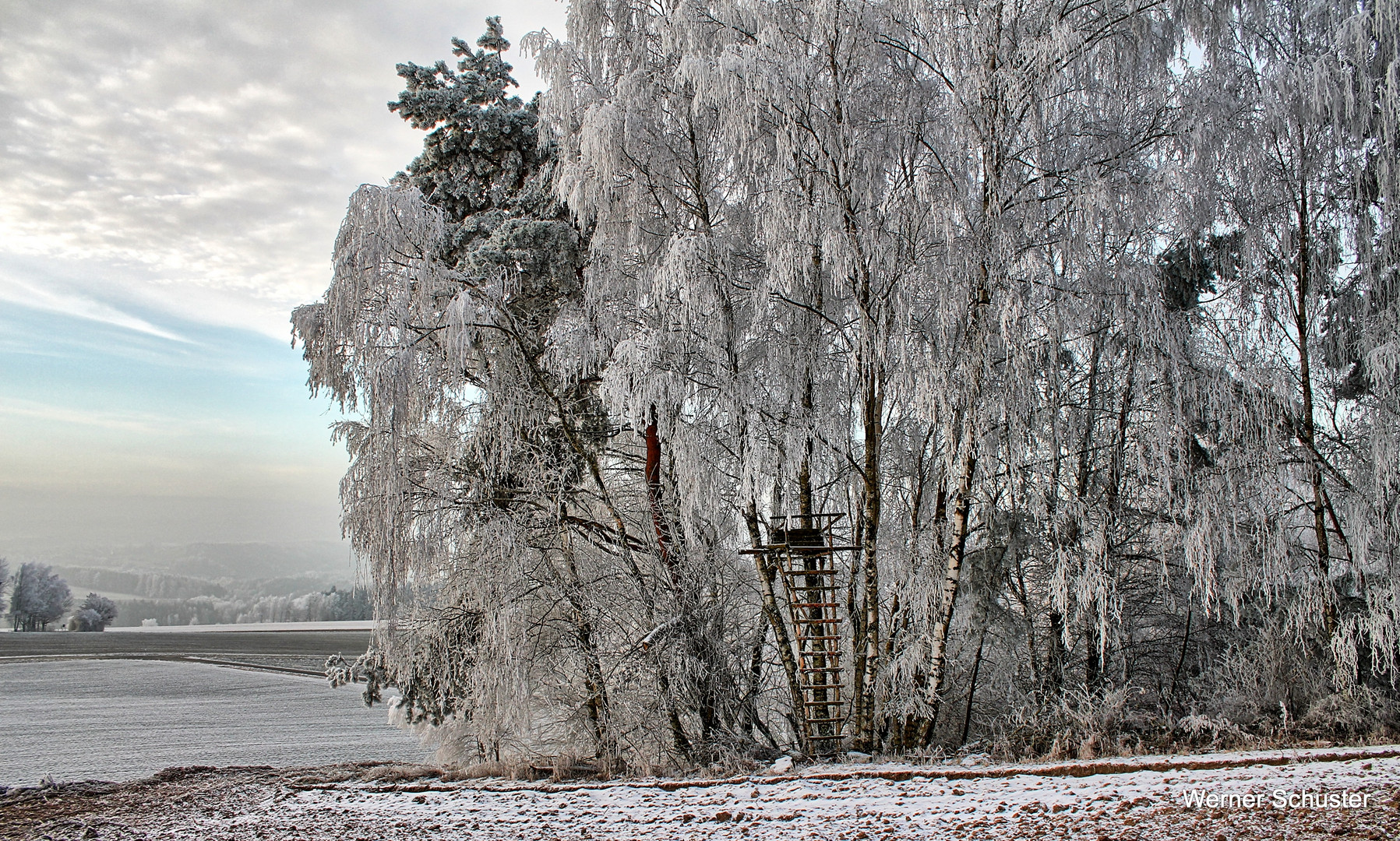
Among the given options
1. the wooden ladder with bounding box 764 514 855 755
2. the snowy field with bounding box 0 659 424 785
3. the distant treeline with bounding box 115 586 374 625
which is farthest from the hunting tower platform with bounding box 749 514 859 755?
the distant treeline with bounding box 115 586 374 625

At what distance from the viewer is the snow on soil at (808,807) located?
10.5 feet

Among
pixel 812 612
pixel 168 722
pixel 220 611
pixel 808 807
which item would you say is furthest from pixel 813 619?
pixel 220 611

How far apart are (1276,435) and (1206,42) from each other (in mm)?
3297

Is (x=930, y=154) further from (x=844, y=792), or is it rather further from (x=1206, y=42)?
(x=844, y=792)

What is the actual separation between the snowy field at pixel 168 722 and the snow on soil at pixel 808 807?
2.75 metres

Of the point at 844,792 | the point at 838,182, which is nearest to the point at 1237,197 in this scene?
the point at 838,182

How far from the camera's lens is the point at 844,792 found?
4383 millimetres

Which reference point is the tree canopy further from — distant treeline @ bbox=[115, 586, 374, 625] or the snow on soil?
distant treeline @ bbox=[115, 586, 374, 625]

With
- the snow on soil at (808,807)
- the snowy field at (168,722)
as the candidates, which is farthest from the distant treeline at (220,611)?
the snow on soil at (808,807)

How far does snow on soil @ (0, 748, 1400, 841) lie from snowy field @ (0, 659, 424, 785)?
2748mm

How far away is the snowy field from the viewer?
357 inches

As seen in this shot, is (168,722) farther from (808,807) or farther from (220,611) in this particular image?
(220,611)

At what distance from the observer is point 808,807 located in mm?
4148

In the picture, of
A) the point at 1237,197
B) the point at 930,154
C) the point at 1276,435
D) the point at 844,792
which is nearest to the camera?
the point at 844,792
